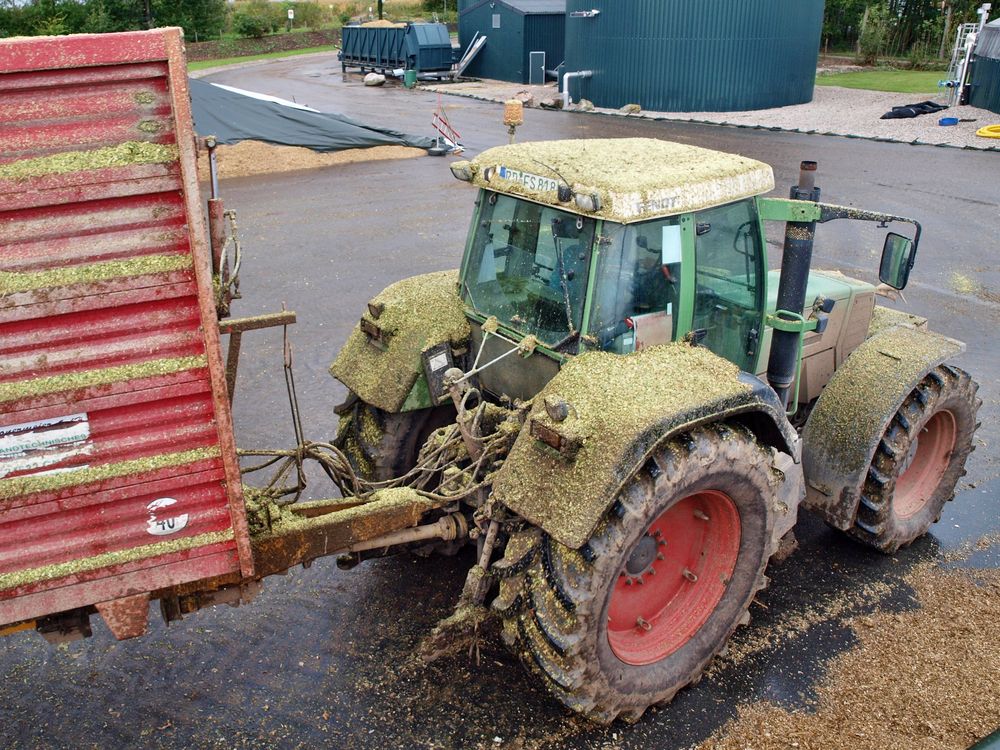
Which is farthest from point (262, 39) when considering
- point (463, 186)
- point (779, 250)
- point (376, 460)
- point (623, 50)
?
point (376, 460)

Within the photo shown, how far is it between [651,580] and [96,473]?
8.76 feet

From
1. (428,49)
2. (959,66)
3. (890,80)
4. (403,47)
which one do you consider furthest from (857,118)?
(403,47)

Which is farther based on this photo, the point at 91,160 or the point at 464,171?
the point at 464,171

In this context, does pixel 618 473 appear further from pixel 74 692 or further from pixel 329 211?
pixel 329 211

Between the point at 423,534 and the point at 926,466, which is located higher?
the point at 423,534

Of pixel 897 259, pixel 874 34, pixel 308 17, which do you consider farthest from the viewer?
pixel 308 17

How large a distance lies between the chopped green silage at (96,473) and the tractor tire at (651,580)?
56.0 inches

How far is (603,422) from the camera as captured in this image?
3.54 meters

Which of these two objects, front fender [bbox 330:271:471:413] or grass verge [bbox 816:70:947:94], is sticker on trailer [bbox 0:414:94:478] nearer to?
front fender [bbox 330:271:471:413]

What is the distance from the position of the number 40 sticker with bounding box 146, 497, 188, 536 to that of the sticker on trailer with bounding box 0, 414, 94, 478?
292mm

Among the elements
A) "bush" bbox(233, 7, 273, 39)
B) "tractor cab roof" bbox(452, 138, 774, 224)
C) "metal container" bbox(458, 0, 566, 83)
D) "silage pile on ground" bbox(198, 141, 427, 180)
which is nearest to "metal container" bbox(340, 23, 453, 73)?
"metal container" bbox(458, 0, 566, 83)

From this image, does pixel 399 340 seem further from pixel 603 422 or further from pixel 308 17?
pixel 308 17

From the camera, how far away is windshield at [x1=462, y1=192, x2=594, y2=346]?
4031 mm

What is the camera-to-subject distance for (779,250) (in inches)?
455
